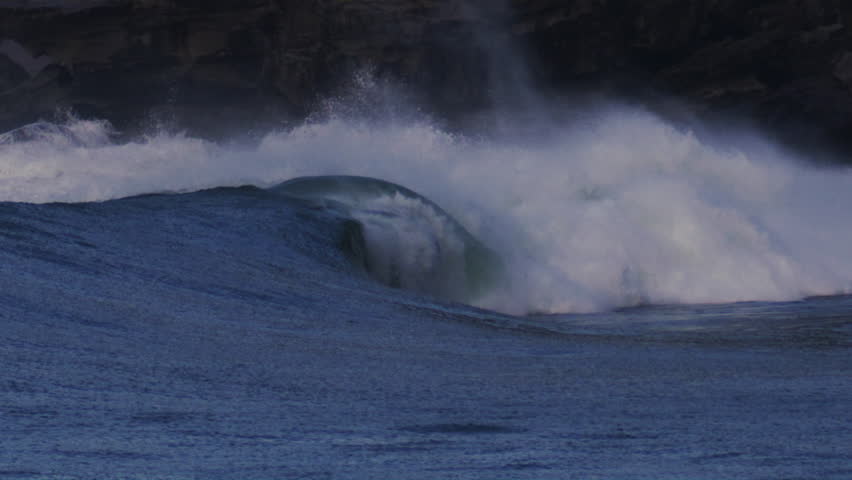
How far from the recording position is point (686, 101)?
27.0 meters

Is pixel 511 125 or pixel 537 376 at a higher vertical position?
pixel 511 125

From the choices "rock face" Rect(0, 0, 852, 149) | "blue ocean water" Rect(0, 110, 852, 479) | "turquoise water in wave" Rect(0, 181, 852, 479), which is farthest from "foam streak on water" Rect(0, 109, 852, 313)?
"rock face" Rect(0, 0, 852, 149)

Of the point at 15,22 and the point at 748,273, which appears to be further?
the point at 15,22

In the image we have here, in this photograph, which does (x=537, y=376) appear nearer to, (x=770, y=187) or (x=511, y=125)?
(x=770, y=187)

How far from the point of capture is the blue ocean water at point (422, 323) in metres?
3.58

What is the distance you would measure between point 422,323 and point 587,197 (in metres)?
7.97

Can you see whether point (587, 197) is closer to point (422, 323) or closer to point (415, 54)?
point (422, 323)

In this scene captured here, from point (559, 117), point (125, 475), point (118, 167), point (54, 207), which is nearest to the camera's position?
point (125, 475)

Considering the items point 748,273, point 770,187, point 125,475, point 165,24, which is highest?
point 165,24

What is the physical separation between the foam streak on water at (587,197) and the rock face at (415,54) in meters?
7.35

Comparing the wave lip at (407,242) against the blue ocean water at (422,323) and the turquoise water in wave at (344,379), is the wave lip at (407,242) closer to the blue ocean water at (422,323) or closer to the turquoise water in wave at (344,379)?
the blue ocean water at (422,323)

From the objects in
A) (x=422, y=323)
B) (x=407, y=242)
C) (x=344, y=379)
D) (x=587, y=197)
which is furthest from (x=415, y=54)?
(x=344, y=379)

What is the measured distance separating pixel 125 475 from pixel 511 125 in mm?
24278

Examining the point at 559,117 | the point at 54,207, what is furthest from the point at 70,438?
the point at 559,117
